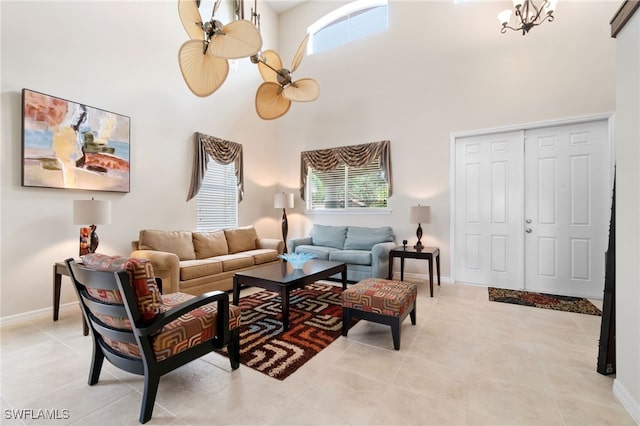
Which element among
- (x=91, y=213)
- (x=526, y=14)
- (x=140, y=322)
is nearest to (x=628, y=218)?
(x=140, y=322)

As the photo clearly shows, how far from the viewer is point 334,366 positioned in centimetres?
211

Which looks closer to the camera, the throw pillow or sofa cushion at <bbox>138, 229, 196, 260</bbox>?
the throw pillow

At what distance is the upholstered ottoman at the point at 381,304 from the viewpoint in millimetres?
2361

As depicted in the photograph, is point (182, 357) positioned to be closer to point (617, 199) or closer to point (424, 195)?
point (617, 199)

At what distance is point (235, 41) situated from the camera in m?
1.83

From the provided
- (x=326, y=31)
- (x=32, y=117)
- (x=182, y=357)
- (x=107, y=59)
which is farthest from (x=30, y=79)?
(x=326, y=31)

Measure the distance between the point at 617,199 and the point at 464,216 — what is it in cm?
266

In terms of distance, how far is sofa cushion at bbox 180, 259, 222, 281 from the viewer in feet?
11.3

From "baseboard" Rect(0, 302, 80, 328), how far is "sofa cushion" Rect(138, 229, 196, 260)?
0.94 m

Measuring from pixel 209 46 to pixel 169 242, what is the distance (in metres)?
2.78

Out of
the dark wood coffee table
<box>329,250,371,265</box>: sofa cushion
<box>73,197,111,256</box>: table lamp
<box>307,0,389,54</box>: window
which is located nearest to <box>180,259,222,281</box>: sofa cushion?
the dark wood coffee table

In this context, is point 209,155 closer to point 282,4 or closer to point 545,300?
point 282,4

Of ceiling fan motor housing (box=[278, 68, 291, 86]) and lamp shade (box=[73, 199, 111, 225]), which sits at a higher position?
ceiling fan motor housing (box=[278, 68, 291, 86])

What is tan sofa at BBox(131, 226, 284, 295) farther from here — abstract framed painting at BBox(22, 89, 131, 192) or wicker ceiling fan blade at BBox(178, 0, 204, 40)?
wicker ceiling fan blade at BBox(178, 0, 204, 40)
